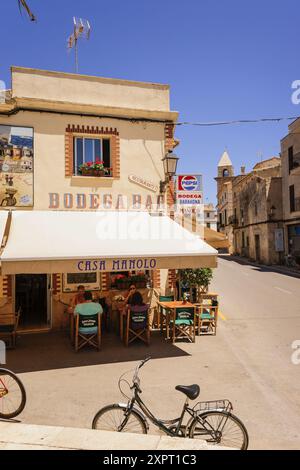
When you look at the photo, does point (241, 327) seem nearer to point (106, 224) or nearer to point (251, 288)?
point (106, 224)

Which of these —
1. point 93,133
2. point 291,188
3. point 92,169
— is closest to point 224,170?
point 291,188

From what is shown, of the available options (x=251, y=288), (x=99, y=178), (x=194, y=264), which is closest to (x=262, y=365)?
(x=194, y=264)

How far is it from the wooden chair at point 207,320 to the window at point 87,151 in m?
5.16

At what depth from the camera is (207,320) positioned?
10.8 meters

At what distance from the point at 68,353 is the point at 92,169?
18.3ft

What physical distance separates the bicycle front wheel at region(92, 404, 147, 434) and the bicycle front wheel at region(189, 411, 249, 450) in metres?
0.63

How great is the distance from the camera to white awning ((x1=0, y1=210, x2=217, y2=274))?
8.02m

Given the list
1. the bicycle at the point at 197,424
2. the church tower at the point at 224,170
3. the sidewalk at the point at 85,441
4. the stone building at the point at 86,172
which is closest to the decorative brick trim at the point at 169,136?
the stone building at the point at 86,172

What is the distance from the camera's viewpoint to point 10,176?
1087 centimetres

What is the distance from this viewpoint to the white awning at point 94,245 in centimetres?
802

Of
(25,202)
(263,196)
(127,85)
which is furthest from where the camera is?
(263,196)

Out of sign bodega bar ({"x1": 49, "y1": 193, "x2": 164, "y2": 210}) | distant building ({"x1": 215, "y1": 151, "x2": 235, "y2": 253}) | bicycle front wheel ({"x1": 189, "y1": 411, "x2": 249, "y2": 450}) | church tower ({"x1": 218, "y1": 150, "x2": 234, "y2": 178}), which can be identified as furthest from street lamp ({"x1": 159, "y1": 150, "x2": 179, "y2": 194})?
church tower ({"x1": 218, "y1": 150, "x2": 234, "y2": 178})

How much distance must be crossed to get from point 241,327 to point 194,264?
375 centimetres

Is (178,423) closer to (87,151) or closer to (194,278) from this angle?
(194,278)
